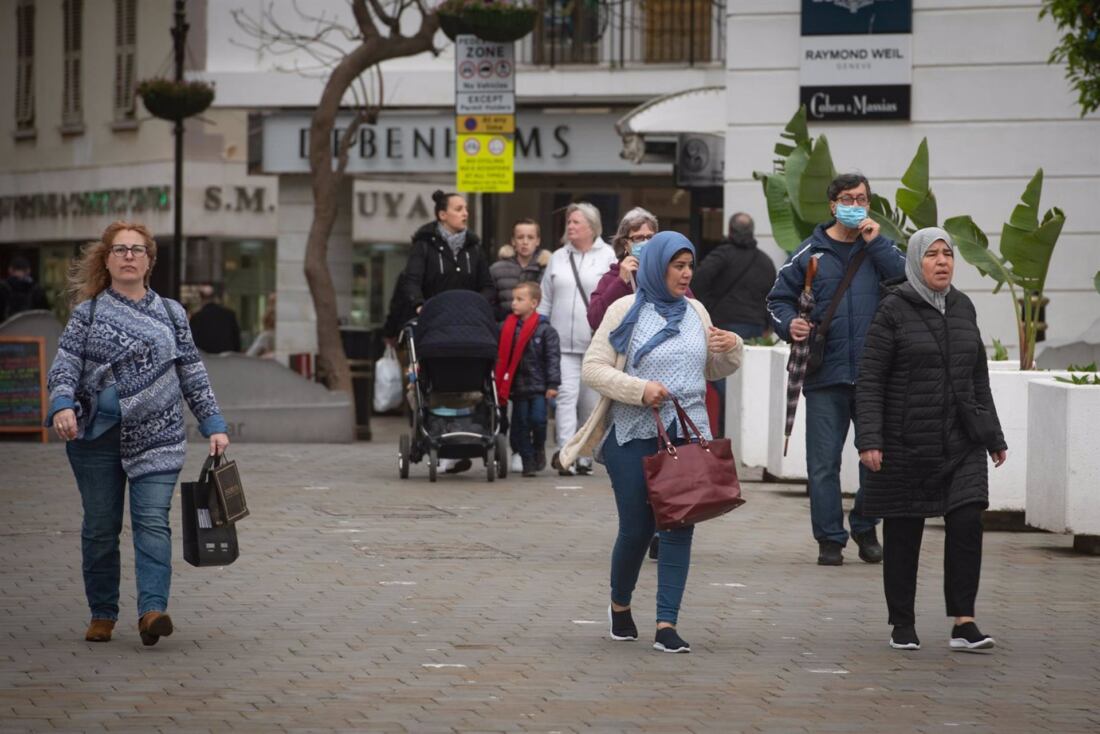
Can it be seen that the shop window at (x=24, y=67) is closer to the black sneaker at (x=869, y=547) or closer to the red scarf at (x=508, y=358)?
Answer: the red scarf at (x=508, y=358)

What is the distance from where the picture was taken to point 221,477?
8969mm

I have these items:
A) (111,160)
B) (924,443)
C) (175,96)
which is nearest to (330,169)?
(175,96)

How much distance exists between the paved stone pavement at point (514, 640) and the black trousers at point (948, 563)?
19 centimetres

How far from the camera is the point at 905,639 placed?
28.8ft

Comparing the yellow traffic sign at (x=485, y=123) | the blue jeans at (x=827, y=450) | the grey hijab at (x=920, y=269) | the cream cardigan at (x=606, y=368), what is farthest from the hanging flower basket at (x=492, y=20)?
the grey hijab at (x=920, y=269)

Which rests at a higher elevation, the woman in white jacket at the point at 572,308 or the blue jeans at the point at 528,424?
the woman in white jacket at the point at 572,308

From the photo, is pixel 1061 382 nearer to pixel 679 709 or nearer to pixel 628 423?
pixel 628 423

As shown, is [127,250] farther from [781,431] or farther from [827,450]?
[781,431]

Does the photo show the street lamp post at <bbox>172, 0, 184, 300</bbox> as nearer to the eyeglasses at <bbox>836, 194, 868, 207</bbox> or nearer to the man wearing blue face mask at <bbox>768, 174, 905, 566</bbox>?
the man wearing blue face mask at <bbox>768, 174, 905, 566</bbox>

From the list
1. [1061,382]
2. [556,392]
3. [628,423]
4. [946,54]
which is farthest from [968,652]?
[946,54]

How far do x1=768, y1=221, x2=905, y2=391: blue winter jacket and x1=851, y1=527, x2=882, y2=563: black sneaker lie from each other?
2.81ft

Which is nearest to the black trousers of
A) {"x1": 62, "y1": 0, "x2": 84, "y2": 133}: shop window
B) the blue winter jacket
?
the blue winter jacket

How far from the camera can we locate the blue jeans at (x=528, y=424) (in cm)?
1653

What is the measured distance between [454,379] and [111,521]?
7109mm
